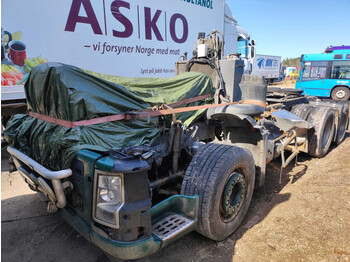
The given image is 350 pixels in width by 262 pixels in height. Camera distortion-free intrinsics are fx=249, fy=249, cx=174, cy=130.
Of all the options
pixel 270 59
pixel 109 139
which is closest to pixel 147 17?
pixel 109 139

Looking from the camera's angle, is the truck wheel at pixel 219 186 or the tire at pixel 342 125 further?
the tire at pixel 342 125

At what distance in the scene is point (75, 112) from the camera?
2.35 metres

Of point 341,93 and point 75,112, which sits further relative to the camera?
point 341,93

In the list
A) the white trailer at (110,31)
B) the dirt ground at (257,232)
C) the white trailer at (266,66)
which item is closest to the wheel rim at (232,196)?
the dirt ground at (257,232)

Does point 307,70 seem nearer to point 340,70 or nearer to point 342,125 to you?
point 340,70

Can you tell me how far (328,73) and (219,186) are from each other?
51.6ft

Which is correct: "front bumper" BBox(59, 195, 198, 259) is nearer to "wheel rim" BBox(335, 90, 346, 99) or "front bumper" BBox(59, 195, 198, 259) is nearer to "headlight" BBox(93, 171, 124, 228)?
"headlight" BBox(93, 171, 124, 228)

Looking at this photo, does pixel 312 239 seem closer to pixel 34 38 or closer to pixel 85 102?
pixel 85 102

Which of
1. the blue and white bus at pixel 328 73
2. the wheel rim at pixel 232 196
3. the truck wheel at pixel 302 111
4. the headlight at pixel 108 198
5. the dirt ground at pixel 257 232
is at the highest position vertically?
the blue and white bus at pixel 328 73

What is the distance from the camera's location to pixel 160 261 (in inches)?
101

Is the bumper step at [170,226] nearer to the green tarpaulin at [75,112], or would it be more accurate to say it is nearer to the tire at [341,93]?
the green tarpaulin at [75,112]

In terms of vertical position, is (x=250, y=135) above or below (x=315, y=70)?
below

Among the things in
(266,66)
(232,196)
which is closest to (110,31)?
(232,196)

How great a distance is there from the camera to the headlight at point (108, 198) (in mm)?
A: 1857
